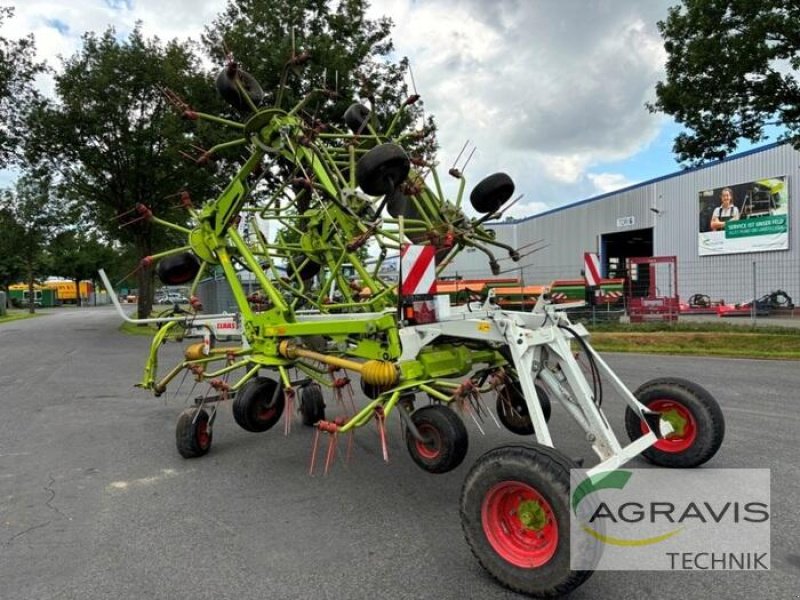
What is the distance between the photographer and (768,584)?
292 centimetres

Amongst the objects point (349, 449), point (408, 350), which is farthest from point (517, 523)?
point (349, 449)

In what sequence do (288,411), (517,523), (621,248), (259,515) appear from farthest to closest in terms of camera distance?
1. (621,248)
2. (288,411)
3. (259,515)
4. (517,523)

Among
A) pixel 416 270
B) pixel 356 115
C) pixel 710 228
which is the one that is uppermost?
pixel 710 228

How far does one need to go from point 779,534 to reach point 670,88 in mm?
12123

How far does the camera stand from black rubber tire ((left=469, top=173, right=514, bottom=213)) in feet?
16.8

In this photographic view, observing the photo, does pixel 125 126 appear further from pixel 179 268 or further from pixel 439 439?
pixel 439 439

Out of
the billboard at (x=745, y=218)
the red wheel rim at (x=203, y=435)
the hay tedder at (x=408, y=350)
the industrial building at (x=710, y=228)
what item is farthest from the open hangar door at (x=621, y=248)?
the red wheel rim at (x=203, y=435)

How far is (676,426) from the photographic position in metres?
4.47

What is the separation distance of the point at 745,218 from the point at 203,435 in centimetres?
2495

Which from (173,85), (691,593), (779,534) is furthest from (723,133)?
(173,85)

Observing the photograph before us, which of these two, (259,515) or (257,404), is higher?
(257,404)

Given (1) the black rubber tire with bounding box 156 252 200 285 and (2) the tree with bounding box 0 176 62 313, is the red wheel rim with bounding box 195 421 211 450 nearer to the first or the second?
(1) the black rubber tire with bounding box 156 252 200 285

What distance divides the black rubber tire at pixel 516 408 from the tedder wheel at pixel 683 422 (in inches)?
28.7

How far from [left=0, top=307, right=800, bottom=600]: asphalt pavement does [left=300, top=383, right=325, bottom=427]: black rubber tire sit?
0.15 m
